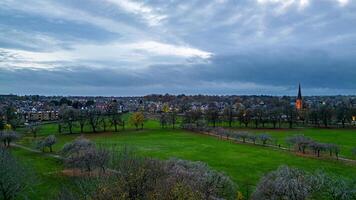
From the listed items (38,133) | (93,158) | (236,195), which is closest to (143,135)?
(38,133)

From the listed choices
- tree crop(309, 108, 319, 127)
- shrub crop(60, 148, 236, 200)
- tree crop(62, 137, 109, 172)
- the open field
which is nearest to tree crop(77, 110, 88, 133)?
the open field

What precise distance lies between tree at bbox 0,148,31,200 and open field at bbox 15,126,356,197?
25.8m

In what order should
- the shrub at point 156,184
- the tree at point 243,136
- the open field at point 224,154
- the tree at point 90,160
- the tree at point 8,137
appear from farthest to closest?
1. the tree at point 243,136
2. the tree at point 8,137
3. the open field at point 224,154
4. the tree at point 90,160
5. the shrub at point 156,184

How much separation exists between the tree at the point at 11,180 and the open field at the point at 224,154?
84.8 ft

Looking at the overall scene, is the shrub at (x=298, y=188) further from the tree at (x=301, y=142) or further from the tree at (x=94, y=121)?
the tree at (x=94, y=121)

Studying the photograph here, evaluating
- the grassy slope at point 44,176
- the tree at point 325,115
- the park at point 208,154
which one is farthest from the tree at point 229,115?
the grassy slope at point 44,176

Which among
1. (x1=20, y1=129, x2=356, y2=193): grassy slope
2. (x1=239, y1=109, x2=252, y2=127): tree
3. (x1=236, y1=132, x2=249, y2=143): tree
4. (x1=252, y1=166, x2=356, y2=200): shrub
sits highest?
(x1=239, y1=109, x2=252, y2=127): tree

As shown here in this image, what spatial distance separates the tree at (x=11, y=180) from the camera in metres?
38.3

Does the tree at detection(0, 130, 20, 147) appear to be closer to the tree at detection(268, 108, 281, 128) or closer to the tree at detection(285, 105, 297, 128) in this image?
the tree at detection(268, 108, 281, 128)

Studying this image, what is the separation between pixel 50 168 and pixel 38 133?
58.2 m

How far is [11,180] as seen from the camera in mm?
38500

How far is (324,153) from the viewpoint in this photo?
75.7 metres

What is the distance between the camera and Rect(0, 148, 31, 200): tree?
126 ft

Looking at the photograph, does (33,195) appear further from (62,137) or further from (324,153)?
(62,137)
